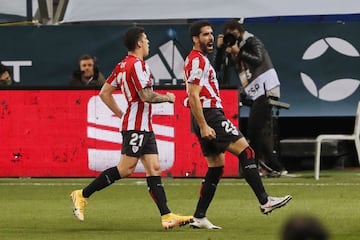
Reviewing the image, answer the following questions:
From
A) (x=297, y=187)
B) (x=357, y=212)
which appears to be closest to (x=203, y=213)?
(x=357, y=212)

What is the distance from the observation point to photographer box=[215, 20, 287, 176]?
1462cm

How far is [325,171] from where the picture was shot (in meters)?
16.5

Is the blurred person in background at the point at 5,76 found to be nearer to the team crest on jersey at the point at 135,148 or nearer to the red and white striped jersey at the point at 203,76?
the team crest on jersey at the point at 135,148

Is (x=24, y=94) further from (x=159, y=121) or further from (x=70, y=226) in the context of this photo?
(x=70, y=226)

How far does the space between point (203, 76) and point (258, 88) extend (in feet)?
21.8

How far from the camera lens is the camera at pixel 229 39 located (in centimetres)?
1388

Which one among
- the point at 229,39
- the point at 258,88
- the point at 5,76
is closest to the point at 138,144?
the point at 229,39

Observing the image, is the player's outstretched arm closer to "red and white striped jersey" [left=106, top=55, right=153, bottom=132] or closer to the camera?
"red and white striped jersey" [left=106, top=55, right=153, bottom=132]

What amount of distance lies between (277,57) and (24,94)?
13.9 ft

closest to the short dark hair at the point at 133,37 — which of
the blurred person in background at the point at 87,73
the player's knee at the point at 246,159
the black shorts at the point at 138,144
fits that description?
the black shorts at the point at 138,144

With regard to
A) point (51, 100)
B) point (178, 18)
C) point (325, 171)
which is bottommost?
point (325, 171)

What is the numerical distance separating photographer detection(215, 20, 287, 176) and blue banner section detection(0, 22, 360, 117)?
1.38m

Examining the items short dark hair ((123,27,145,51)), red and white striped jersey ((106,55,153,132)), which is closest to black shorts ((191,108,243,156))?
red and white striped jersey ((106,55,153,132))

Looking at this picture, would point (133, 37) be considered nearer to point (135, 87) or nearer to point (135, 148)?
point (135, 87)
